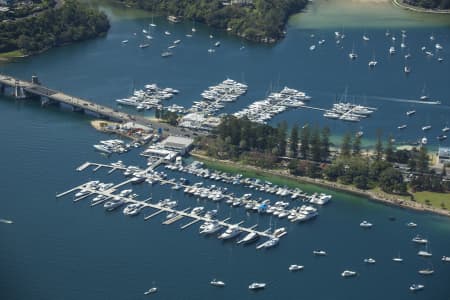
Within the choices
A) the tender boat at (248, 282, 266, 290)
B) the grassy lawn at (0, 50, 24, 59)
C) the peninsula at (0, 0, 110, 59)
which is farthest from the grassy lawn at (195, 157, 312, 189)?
the peninsula at (0, 0, 110, 59)

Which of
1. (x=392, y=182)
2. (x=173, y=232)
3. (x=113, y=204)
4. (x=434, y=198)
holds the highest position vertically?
(x=392, y=182)

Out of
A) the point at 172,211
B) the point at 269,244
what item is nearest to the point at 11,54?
the point at 172,211

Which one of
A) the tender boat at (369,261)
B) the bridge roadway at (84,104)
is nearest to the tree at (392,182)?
the tender boat at (369,261)

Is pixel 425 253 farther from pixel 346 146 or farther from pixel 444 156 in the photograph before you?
pixel 346 146

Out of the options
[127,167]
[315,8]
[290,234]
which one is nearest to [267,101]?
[127,167]

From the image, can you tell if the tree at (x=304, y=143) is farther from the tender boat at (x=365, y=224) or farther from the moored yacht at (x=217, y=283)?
the moored yacht at (x=217, y=283)

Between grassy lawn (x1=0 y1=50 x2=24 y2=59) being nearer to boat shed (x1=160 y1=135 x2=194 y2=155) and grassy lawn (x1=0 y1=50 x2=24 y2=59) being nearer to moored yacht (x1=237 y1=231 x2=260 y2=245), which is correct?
boat shed (x1=160 y1=135 x2=194 y2=155)

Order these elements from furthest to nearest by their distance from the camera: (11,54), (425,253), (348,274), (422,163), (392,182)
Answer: (11,54) < (422,163) < (392,182) < (425,253) < (348,274)
